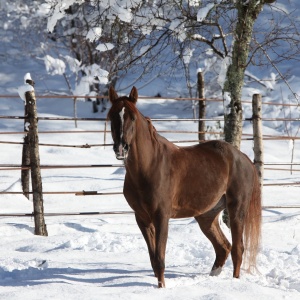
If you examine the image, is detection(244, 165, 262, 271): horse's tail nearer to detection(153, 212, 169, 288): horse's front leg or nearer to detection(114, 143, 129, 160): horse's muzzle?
detection(153, 212, 169, 288): horse's front leg

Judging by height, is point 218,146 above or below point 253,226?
above

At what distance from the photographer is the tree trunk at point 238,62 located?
278 inches

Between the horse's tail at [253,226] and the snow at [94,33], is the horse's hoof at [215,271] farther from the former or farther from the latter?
the snow at [94,33]

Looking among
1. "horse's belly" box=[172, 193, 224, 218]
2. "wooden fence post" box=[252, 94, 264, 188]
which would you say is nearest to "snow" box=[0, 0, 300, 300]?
"horse's belly" box=[172, 193, 224, 218]

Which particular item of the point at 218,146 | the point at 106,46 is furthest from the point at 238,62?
the point at 218,146

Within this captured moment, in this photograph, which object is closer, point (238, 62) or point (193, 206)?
point (193, 206)

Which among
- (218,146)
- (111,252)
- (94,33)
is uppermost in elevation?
(94,33)

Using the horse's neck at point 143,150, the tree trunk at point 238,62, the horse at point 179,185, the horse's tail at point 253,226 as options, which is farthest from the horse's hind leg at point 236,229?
the tree trunk at point 238,62

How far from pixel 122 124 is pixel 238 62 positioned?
3.38 m

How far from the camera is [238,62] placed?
7.23 m

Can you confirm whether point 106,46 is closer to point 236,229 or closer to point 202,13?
point 202,13

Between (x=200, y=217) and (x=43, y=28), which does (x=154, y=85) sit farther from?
(x=200, y=217)

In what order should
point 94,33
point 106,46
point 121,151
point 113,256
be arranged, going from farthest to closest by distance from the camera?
point 94,33
point 106,46
point 113,256
point 121,151

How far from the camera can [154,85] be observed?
2519 centimetres
